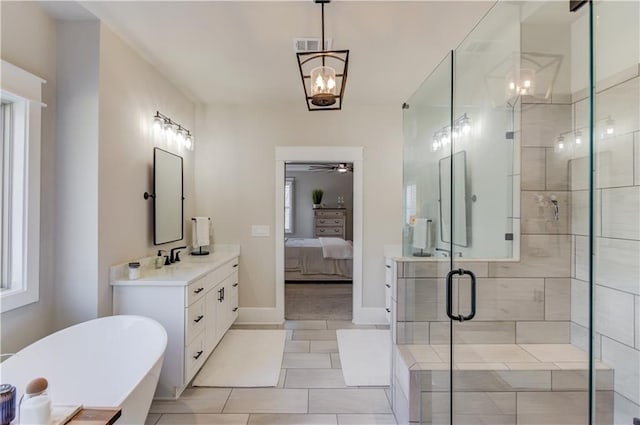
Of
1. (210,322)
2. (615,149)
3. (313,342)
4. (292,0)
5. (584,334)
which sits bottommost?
(313,342)

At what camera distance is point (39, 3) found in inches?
85.3

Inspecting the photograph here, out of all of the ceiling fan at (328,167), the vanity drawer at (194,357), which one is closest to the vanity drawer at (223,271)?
the vanity drawer at (194,357)

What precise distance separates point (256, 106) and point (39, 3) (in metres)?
2.32

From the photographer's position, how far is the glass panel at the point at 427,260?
2.04 m

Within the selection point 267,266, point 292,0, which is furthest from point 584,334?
point 267,266

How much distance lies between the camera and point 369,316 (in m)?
4.26

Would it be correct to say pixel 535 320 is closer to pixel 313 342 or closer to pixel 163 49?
pixel 313 342

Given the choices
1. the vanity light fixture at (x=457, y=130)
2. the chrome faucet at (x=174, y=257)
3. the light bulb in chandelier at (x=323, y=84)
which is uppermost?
the light bulb in chandelier at (x=323, y=84)

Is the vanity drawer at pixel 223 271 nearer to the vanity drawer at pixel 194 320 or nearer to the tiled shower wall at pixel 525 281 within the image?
the vanity drawer at pixel 194 320

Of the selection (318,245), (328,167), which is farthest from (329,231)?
(318,245)

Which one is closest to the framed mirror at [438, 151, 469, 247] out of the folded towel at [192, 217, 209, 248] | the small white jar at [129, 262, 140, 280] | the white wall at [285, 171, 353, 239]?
the small white jar at [129, 262, 140, 280]

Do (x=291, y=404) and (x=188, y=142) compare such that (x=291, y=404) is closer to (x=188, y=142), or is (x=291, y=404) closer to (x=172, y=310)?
(x=172, y=310)

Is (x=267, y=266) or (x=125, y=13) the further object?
(x=267, y=266)

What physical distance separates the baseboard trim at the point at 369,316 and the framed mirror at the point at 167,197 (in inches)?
91.0
